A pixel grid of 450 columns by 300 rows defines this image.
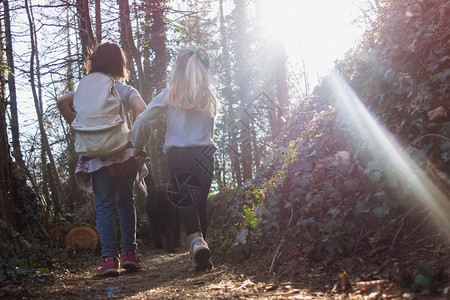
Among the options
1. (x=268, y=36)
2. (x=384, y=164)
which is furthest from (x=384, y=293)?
(x=268, y=36)

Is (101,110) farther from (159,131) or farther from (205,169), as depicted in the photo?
(159,131)

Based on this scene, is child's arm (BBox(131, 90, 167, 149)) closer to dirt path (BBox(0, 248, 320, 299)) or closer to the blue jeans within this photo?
the blue jeans

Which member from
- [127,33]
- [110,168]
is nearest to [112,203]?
[110,168]

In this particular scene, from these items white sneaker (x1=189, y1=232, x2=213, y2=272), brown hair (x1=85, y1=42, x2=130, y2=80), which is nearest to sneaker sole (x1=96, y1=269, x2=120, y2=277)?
white sneaker (x1=189, y1=232, x2=213, y2=272)

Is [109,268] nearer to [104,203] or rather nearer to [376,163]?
[104,203]

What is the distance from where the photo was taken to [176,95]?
326 cm

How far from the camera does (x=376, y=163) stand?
276 centimetres

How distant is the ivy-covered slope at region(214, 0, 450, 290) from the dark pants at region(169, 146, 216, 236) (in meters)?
0.53

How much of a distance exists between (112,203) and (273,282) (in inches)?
64.7

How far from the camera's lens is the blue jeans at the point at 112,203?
327 cm

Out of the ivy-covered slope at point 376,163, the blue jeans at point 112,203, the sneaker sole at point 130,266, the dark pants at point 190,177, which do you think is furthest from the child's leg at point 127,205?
the ivy-covered slope at point 376,163

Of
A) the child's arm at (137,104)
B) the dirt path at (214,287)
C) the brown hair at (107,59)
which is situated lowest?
the dirt path at (214,287)

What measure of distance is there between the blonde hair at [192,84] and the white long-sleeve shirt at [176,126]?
67 mm

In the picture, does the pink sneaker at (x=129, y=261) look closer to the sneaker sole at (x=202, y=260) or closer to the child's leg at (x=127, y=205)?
the child's leg at (x=127, y=205)
